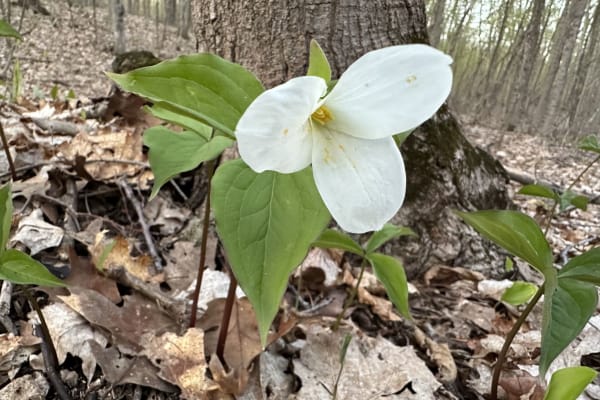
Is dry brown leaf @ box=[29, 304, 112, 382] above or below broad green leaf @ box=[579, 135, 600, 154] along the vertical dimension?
below

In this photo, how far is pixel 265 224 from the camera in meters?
0.71

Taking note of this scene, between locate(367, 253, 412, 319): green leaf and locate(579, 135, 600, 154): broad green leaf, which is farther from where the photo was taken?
locate(579, 135, 600, 154): broad green leaf

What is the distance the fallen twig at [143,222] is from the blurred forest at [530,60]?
28.5 feet

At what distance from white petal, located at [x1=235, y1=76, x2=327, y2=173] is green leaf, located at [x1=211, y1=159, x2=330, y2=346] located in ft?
0.38

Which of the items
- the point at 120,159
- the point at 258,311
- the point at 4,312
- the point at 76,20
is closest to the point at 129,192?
the point at 120,159

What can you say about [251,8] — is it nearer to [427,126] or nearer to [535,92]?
[427,126]

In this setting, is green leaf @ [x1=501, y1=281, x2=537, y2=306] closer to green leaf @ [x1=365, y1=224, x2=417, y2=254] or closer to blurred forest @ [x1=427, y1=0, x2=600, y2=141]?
green leaf @ [x1=365, y1=224, x2=417, y2=254]

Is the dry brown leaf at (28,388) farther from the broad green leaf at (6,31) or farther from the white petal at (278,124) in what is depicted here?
the broad green leaf at (6,31)

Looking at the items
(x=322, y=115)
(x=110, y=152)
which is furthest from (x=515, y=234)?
(x=110, y=152)

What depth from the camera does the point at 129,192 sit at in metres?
1.63

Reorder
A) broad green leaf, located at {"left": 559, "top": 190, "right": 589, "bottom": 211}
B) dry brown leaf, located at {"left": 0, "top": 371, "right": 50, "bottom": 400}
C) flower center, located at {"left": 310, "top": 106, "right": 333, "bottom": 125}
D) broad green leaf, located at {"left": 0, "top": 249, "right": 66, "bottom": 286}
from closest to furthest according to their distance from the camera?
flower center, located at {"left": 310, "top": 106, "right": 333, "bottom": 125}, broad green leaf, located at {"left": 0, "top": 249, "right": 66, "bottom": 286}, dry brown leaf, located at {"left": 0, "top": 371, "right": 50, "bottom": 400}, broad green leaf, located at {"left": 559, "top": 190, "right": 589, "bottom": 211}

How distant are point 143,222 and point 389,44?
3.64 feet

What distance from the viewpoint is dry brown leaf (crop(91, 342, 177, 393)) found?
3.12 feet

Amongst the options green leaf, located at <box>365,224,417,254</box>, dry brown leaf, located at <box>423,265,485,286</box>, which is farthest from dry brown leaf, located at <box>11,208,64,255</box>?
dry brown leaf, located at <box>423,265,485,286</box>
